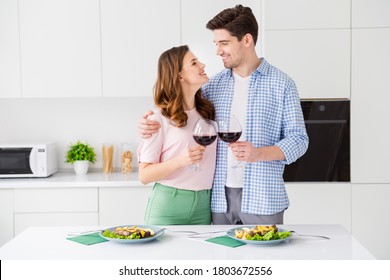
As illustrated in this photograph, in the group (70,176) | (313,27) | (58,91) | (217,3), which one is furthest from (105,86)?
(313,27)

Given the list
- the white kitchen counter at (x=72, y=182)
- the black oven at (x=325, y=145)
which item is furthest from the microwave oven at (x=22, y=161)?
the black oven at (x=325, y=145)

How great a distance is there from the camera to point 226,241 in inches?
85.4

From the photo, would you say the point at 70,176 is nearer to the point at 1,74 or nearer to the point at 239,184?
the point at 1,74

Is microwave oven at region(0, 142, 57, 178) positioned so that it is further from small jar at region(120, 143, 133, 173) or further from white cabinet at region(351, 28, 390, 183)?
white cabinet at region(351, 28, 390, 183)

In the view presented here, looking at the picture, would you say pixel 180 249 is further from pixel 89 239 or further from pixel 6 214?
pixel 6 214

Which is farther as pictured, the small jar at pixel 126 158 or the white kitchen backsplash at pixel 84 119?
the white kitchen backsplash at pixel 84 119

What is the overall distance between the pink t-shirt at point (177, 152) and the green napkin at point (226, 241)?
44cm

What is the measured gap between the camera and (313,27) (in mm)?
3836

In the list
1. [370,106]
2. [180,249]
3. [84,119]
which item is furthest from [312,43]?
[180,249]

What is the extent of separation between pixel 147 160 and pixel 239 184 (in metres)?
0.45

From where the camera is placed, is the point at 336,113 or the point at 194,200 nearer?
the point at 194,200

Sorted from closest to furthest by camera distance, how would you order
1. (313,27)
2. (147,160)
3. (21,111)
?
(147,160) < (313,27) < (21,111)

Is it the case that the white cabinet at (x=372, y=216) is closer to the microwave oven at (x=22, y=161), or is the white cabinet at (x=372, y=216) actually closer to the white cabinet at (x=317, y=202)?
the white cabinet at (x=317, y=202)

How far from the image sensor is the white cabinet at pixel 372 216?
153 inches
